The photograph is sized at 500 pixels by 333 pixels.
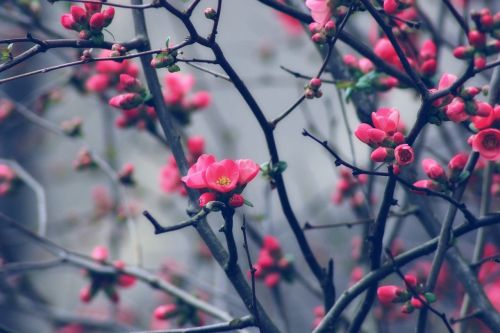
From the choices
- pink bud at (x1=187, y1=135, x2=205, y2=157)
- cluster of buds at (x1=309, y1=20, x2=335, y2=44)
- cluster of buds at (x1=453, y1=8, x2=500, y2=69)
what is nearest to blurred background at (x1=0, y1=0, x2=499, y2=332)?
pink bud at (x1=187, y1=135, x2=205, y2=157)

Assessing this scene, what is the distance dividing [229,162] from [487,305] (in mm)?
907

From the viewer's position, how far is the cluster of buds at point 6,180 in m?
3.14

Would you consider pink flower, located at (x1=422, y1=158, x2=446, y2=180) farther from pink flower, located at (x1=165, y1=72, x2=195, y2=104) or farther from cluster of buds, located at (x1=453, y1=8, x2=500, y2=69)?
pink flower, located at (x1=165, y1=72, x2=195, y2=104)

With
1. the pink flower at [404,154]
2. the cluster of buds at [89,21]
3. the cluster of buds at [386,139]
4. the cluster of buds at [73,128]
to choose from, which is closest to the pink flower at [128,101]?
the cluster of buds at [89,21]

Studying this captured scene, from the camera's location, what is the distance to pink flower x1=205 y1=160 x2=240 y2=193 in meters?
1.61

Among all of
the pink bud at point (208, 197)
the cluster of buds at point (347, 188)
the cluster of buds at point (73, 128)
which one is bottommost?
the pink bud at point (208, 197)

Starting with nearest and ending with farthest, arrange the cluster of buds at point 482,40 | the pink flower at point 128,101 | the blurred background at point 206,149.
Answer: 1. the cluster of buds at point 482,40
2. the pink flower at point 128,101
3. the blurred background at point 206,149

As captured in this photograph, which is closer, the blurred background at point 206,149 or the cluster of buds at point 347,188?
the cluster of buds at point 347,188

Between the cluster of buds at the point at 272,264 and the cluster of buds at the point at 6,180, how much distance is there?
1.36 meters

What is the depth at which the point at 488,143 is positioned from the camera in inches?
64.7

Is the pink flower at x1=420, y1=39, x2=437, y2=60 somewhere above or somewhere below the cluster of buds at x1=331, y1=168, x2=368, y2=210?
below

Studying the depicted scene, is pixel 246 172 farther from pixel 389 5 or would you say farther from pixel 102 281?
pixel 102 281

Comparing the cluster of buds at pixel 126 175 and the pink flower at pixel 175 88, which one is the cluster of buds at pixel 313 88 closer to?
the pink flower at pixel 175 88

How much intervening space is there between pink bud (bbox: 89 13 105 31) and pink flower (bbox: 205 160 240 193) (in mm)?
492
